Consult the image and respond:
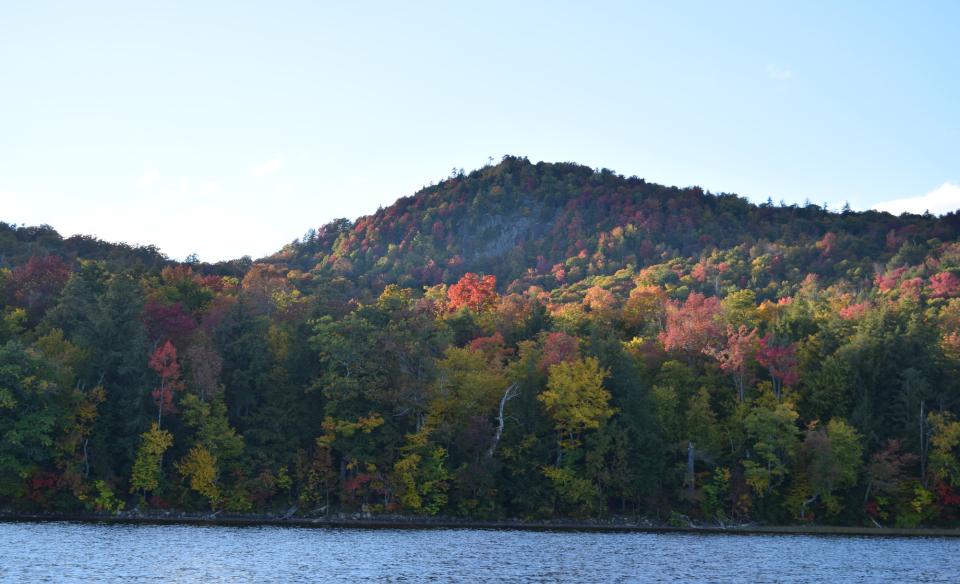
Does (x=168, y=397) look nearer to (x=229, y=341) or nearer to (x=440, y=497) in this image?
(x=229, y=341)

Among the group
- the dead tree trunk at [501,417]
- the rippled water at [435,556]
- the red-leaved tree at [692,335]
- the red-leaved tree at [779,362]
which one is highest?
the red-leaved tree at [692,335]

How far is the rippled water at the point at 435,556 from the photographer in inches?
1651

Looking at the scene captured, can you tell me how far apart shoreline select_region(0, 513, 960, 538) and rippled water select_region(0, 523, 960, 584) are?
347 cm

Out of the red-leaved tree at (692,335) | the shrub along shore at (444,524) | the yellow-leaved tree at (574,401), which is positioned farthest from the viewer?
the red-leaved tree at (692,335)

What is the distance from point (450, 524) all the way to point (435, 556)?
2123cm

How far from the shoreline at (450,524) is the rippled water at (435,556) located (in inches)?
137

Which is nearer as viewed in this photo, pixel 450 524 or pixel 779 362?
pixel 450 524

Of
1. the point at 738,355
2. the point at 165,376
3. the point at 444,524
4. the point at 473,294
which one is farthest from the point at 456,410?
the point at 473,294

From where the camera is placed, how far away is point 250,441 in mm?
74500

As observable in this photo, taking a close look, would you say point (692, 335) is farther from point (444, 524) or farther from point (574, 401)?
point (444, 524)

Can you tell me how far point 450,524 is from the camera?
70625 millimetres

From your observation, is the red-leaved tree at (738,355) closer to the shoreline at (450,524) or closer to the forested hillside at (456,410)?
the forested hillside at (456,410)

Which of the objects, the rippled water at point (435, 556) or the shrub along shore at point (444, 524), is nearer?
the rippled water at point (435, 556)

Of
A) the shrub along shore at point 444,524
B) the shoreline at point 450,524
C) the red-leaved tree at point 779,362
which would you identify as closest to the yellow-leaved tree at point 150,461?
the shrub along shore at point 444,524
